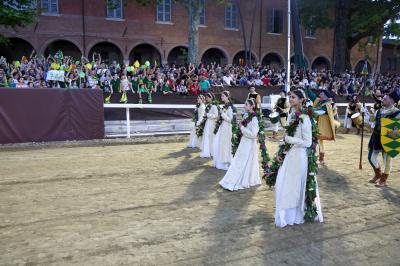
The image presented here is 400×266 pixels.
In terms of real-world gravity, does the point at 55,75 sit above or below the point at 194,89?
above

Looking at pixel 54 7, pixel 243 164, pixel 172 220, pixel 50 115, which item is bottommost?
pixel 172 220

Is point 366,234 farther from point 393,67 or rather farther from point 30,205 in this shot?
point 393,67

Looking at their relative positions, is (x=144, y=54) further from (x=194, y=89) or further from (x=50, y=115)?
(x=50, y=115)

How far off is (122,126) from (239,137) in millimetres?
7860

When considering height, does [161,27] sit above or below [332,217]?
above

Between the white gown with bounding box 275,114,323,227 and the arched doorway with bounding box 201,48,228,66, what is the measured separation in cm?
3094

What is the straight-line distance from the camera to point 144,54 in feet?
110

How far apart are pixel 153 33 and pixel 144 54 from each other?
219 cm

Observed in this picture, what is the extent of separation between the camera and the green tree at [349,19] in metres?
32.8

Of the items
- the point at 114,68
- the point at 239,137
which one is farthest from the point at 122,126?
the point at 239,137

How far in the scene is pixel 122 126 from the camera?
1484cm

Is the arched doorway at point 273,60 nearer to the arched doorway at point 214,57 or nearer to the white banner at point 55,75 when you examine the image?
the arched doorway at point 214,57

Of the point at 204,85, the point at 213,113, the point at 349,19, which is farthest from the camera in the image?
the point at 349,19

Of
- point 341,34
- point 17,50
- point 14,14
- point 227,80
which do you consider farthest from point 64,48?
point 341,34
